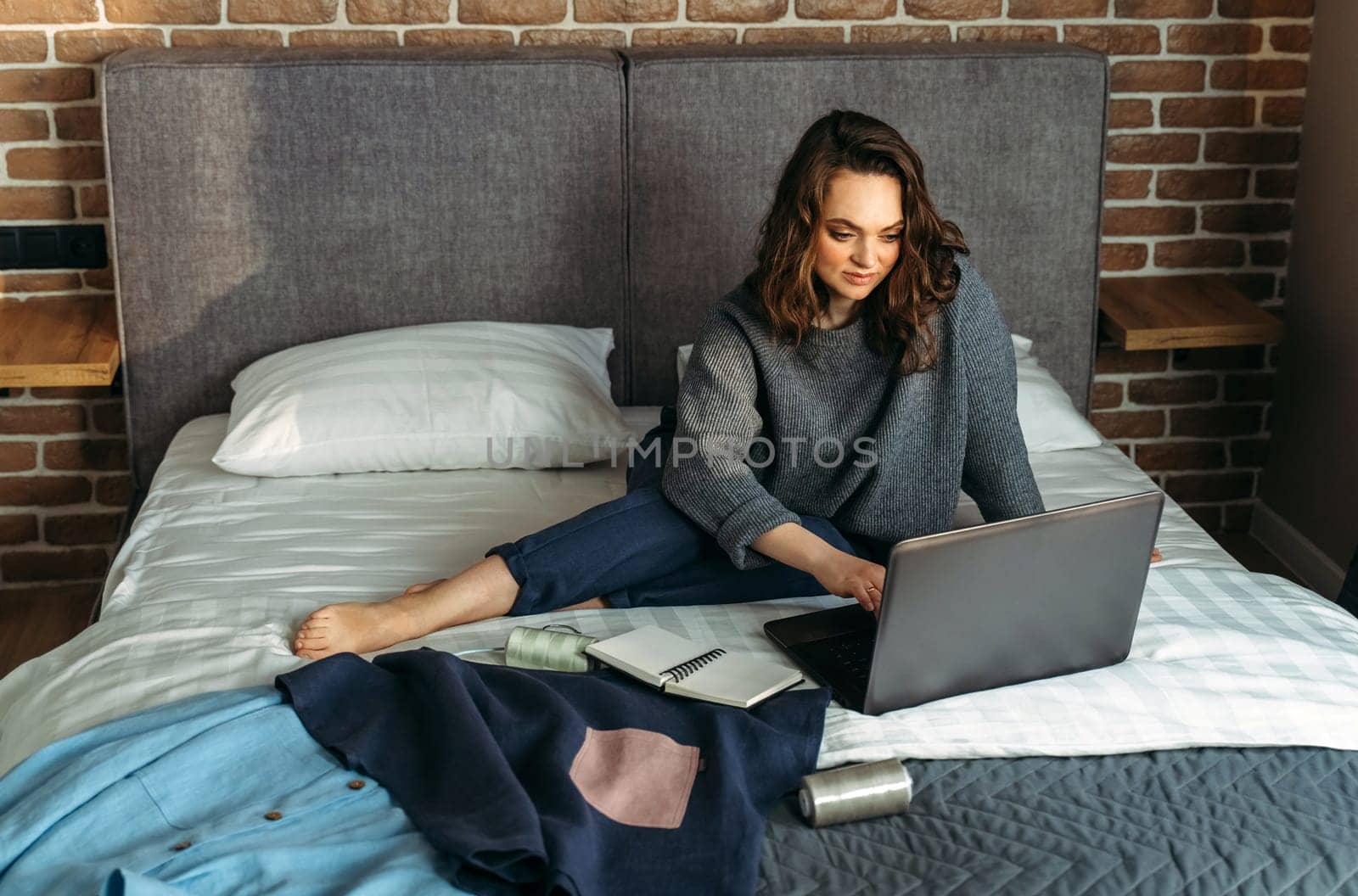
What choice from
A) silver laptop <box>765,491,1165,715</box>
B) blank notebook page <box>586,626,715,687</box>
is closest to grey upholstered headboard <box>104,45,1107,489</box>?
blank notebook page <box>586,626,715,687</box>

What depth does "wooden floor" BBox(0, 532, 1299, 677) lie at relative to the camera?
266cm

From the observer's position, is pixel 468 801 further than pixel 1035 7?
No

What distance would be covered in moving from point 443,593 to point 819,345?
2.10 ft

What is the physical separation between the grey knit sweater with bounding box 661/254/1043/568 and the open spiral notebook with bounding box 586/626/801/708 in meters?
0.32

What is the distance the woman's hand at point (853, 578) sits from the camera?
1687mm

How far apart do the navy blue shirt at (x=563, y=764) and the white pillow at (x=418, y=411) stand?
2.52 feet

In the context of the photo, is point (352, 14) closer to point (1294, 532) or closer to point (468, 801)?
point (468, 801)

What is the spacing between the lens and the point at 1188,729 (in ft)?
4.95

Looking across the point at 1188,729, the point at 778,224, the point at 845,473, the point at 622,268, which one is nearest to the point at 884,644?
the point at 1188,729

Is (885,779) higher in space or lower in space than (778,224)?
lower

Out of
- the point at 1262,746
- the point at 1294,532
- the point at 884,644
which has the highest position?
the point at 884,644

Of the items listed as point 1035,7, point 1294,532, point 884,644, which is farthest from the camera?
point 1294,532

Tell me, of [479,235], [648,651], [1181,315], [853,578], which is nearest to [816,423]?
[853,578]

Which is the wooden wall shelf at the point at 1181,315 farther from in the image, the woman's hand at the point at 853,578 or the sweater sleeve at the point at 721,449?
the woman's hand at the point at 853,578
